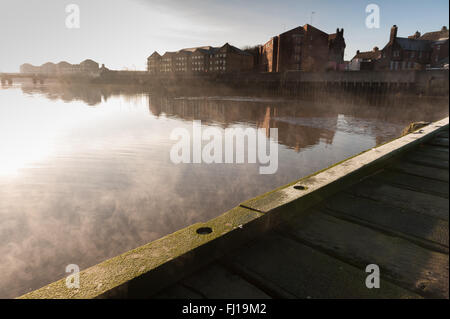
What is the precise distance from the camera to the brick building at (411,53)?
59.8 meters

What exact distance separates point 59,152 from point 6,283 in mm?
7091

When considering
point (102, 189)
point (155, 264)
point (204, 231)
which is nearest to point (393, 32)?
point (102, 189)

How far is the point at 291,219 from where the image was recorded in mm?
2518

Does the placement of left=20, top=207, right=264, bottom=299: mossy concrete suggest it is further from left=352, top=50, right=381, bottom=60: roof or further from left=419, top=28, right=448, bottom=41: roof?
left=352, top=50, right=381, bottom=60: roof

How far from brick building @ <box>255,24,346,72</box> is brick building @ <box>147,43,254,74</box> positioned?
20.7 meters

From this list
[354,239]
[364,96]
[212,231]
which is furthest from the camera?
[364,96]

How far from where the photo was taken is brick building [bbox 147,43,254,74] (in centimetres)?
8194

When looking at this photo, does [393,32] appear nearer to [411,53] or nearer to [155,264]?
[411,53]

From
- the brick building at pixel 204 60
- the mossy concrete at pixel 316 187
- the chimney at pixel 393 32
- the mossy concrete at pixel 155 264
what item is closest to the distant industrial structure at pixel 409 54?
the chimney at pixel 393 32

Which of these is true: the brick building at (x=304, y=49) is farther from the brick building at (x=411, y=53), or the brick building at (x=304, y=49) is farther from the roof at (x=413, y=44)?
the roof at (x=413, y=44)

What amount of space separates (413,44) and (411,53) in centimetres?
227

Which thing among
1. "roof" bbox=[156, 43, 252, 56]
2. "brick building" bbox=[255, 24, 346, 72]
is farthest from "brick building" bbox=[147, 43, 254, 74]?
→ "brick building" bbox=[255, 24, 346, 72]
